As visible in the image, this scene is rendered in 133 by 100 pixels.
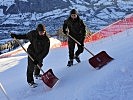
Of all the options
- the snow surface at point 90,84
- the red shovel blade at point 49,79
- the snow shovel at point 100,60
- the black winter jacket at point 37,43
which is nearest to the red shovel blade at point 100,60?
the snow shovel at point 100,60

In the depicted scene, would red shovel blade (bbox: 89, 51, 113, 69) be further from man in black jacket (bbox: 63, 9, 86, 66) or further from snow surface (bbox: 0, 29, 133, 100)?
man in black jacket (bbox: 63, 9, 86, 66)

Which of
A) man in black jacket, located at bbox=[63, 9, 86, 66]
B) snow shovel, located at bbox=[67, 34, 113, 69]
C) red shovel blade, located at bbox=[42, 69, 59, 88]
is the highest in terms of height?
man in black jacket, located at bbox=[63, 9, 86, 66]

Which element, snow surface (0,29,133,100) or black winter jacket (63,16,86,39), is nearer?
snow surface (0,29,133,100)

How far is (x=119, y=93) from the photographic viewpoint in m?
10.5

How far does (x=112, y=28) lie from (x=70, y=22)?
1604 centimetres

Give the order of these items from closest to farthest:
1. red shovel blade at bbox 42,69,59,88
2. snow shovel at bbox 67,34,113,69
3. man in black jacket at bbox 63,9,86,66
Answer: snow shovel at bbox 67,34,113,69
red shovel blade at bbox 42,69,59,88
man in black jacket at bbox 63,9,86,66

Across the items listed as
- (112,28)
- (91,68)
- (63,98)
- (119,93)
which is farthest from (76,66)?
(112,28)

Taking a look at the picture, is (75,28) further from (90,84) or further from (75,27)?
(90,84)

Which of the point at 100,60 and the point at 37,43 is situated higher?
the point at 37,43

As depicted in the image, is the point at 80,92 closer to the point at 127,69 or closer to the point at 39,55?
the point at 127,69

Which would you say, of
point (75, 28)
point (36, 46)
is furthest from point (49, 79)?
point (75, 28)

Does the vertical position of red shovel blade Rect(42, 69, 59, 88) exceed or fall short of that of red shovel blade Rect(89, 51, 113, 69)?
it falls short

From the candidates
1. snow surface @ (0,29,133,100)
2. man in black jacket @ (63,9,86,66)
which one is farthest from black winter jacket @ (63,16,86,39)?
snow surface @ (0,29,133,100)

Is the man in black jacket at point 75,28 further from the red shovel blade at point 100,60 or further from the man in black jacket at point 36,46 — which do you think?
the red shovel blade at point 100,60
